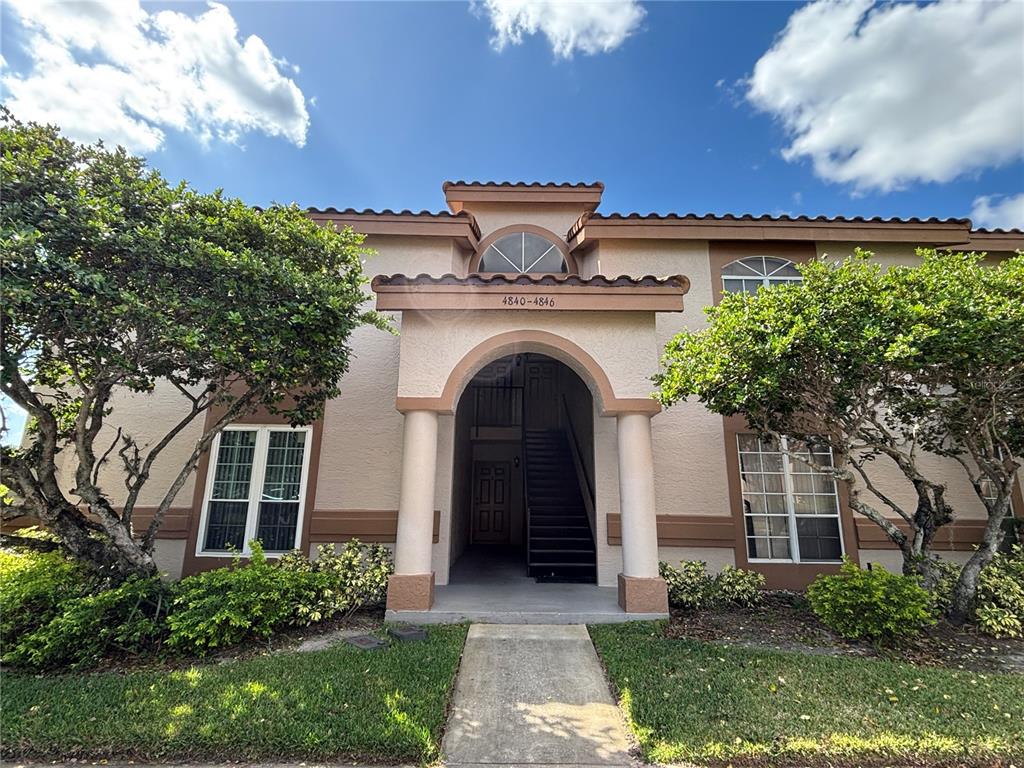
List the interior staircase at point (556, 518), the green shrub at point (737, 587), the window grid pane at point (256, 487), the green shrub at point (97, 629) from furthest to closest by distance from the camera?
the interior staircase at point (556, 518) → the window grid pane at point (256, 487) → the green shrub at point (737, 587) → the green shrub at point (97, 629)

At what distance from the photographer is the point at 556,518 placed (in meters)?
9.66

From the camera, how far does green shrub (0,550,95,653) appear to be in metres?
5.29

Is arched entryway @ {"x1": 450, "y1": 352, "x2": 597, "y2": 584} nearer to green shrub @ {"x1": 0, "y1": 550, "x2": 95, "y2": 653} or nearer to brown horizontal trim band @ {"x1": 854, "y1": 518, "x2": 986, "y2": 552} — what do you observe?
brown horizontal trim band @ {"x1": 854, "y1": 518, "x2": 986, "y2": 552}

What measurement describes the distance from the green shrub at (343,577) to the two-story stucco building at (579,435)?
568 mm

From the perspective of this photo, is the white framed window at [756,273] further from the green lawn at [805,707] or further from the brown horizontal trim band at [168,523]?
the brown horizontal trim band at [168,523]

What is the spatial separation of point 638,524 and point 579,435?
474 cm

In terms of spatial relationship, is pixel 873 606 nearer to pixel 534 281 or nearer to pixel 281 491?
pixel 534 281

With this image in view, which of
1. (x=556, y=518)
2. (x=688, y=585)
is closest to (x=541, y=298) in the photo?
(x=556, y=518)

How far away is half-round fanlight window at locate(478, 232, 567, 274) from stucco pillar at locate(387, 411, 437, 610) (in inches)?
200

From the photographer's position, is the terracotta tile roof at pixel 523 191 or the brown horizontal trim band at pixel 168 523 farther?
the terracotta tile roof at pixel 523 191

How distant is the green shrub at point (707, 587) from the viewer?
7.04 metres

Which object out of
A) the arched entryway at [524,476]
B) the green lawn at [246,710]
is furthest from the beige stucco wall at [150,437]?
the arched entryway at [524,476]

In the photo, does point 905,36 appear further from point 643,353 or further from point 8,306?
point 8,306

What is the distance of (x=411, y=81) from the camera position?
10336mm
